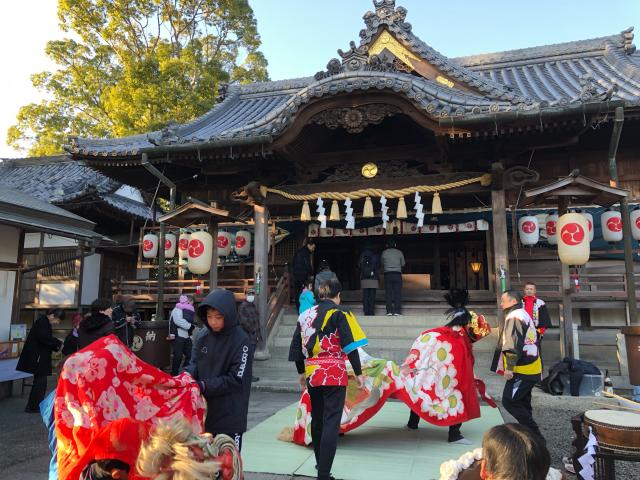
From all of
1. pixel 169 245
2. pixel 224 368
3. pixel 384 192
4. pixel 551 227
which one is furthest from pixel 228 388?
pixel 169 245

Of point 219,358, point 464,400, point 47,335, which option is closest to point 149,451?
point 219,358

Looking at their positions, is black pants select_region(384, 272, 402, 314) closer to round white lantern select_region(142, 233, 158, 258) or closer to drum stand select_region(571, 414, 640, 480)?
round white lantern select_region(142, 233, 158, 258)

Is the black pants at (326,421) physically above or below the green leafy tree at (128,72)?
below

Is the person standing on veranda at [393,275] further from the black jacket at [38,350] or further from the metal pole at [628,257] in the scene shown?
the black jacket at [38,350]

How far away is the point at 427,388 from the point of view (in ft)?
16.3

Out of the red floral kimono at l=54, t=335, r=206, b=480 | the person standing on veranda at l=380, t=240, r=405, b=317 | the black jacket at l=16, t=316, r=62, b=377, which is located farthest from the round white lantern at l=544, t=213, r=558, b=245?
the black jacket at l=16, t=316, r=62, b=377

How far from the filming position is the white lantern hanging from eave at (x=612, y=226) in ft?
31.0

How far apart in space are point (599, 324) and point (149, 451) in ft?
37.3

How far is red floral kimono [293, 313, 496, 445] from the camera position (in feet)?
16.1

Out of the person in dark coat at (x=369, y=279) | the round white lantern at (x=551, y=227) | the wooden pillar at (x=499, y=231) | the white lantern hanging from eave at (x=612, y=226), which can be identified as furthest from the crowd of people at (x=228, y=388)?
the person in dark coat at (x=369, y=279)

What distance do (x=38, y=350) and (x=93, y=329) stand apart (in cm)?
250

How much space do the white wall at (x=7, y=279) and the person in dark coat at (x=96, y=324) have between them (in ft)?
15.6

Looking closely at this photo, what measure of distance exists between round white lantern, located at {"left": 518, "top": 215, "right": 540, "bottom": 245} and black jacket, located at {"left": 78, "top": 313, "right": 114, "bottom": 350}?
8.89 meters

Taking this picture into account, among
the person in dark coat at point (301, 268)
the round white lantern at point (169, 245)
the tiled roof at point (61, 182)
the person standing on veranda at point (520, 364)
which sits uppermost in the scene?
the tiled roof at point (61, 182)
